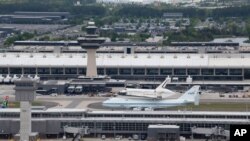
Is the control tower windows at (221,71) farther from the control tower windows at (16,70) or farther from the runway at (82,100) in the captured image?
the control tower windows at (16,70)

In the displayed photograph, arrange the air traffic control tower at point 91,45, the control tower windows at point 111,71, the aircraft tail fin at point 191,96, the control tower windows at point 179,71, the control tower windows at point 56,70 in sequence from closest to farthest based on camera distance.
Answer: the aircraft tail fin at point 191,96, the air traffic control tower at point 91,45, the control tower windows at point 179,71, the control tower windows at point 111,71, the control tower windows at point 56,70

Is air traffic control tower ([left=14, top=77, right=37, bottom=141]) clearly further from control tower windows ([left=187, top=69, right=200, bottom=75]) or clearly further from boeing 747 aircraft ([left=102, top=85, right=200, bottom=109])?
control tower windows ([left=187, top=69, right=200, bottom=75])

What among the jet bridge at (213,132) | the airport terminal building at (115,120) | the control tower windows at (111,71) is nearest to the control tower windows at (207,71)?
the control tower windows at (111,71)

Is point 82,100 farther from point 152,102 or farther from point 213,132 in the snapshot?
point 213,132

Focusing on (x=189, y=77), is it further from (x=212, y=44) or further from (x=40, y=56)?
(x=212, y=44)

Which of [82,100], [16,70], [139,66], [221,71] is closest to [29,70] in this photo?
[16,70]

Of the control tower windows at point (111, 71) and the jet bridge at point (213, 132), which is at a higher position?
the control tower windows at point (111, 71)

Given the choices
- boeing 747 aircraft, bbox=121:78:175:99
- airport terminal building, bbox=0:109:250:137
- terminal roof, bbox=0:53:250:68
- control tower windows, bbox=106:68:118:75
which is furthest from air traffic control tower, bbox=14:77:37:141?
terminal roof, bbox=0:53:250:68
